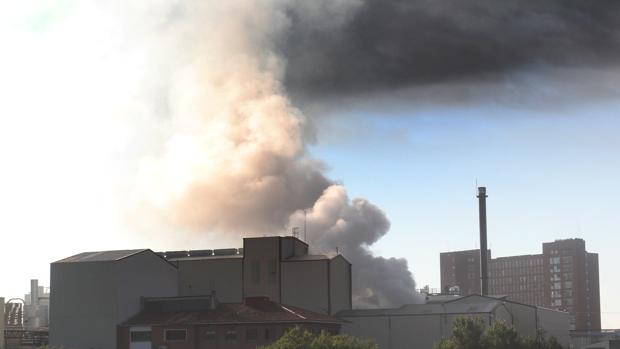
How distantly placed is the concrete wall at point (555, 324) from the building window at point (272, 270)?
42.7 meters

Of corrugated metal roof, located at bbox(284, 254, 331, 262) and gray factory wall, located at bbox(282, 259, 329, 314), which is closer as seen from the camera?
gray factory wall, located at bbox(282, 259, 329, 314)

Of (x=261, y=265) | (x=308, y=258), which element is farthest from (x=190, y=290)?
(x=308, y=258)

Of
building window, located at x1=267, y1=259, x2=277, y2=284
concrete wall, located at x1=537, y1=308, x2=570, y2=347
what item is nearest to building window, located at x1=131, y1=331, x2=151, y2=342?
building window, located at x1=267, y1=259, x2=277, y2=284

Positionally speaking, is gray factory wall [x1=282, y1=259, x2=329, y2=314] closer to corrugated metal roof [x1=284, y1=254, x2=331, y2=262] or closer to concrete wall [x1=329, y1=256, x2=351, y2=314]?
corrugated metal roof [x1=284, y1=254, x2=331, y2=262]

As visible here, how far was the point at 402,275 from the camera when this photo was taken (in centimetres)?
15488

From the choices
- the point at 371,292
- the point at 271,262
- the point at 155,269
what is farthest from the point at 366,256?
the point at 155,269

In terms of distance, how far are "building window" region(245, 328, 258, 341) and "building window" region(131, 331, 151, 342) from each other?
12672 millimetres

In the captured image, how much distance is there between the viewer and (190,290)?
134m

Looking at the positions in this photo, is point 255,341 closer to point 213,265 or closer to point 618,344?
point 213,265

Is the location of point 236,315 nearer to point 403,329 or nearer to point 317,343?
point 403,329

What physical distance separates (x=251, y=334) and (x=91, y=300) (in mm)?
21829

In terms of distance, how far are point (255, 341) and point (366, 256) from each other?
48.0m

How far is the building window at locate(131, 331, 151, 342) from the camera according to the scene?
111688 millimetres

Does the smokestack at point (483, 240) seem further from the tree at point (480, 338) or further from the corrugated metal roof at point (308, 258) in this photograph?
the tree at point (480, 338)
